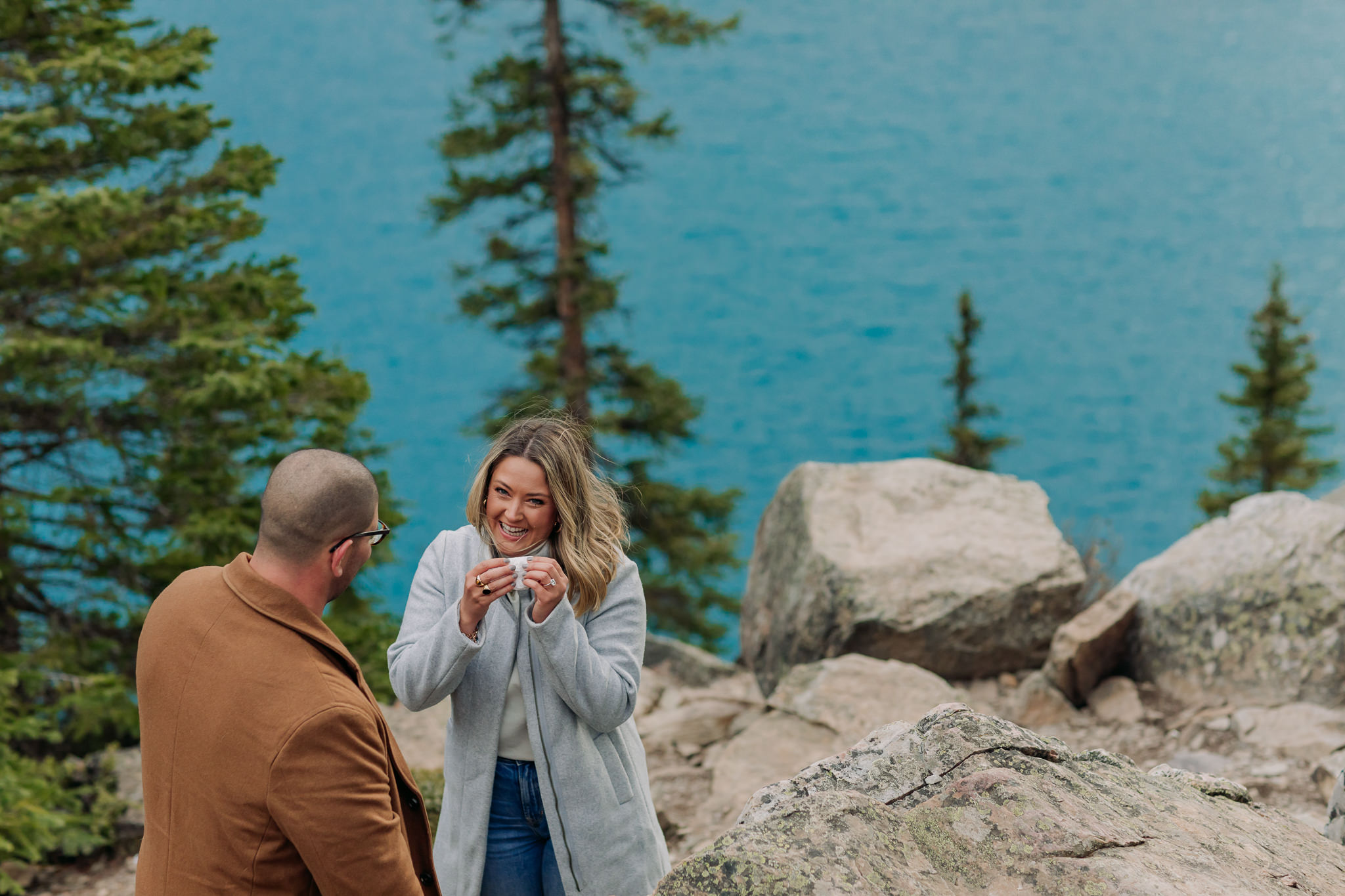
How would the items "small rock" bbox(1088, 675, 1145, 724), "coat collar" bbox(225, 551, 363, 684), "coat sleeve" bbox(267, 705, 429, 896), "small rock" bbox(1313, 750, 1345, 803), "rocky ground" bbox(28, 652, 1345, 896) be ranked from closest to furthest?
"coat sleeve" bbox(267, 705, 429, 896) < "coat collar" bbox(225, 551, 363, 684) < "small rock" bbox(1313, 750, 1345, 803) < "rocky ground" bbox(28, 652, 1345, 896) < "small rock" bbox(1088, 675, 1145, 724)

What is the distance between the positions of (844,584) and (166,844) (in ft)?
18.7

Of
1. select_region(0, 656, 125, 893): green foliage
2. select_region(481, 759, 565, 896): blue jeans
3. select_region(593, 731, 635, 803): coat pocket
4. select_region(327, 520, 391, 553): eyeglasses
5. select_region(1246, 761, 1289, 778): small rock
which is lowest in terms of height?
select_region(0, 656, 125, 893): green foliage

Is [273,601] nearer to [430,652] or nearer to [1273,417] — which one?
[430,652]

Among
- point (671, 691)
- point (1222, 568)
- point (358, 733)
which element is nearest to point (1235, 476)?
point (1222, 568)

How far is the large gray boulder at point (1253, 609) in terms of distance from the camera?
641cm

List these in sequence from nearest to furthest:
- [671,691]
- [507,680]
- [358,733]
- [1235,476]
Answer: [358,733]
[507,680]
[671,691]
[1235,476]

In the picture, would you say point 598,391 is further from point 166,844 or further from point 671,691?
point 166,844

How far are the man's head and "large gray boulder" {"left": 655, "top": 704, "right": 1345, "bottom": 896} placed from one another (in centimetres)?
103

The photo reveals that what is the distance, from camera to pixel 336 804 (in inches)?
83.5

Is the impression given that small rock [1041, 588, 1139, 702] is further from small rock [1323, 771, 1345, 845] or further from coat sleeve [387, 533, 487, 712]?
coat sleeve [387, 533, 487, 712]

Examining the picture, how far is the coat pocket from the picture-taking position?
2.97 metres

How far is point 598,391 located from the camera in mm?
13477

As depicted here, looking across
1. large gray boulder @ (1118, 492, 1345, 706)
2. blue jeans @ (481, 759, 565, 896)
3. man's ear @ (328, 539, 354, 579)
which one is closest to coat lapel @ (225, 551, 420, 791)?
man's ear @ (328, 539, 354, 579)

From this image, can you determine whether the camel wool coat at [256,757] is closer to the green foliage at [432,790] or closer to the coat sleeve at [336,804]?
the coat sleeve at [336,804]
